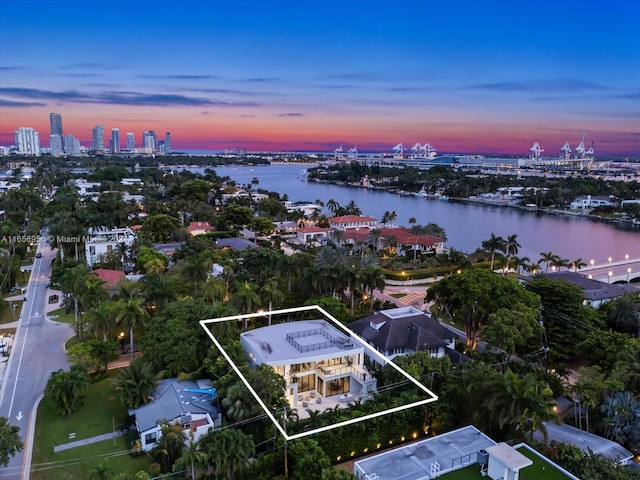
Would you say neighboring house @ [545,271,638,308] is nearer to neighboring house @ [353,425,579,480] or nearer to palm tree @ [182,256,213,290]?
neighboring house @ [353,425,579,480]

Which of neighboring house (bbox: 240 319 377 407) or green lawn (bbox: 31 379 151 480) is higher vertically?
neighboring house (bbox: 240 319 377 407)

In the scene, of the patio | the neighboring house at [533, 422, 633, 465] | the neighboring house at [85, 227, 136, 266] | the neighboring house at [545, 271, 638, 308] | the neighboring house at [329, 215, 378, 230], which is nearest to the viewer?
the neighboring house at [533, 422, 633, 465]

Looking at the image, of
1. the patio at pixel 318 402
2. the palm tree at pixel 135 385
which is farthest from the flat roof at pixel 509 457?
the palm tree at pixel 135 385

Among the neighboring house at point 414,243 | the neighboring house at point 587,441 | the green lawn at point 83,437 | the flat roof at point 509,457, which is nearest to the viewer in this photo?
the flat roof at point 509,457

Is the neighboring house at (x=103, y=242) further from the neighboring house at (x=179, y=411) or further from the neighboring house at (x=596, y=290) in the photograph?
the neighboring house at (x=596, y=290)

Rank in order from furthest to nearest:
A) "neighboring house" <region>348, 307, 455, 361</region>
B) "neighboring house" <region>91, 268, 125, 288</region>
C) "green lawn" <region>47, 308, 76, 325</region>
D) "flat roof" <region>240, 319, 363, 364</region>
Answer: "neighboring house" <region>91, 268, 125, 288</region>, "green lawn" <region>47, 308, 76, 325</region>, "neighboring house" <region>348, 307, 455, 361</region>, "flat roof" <region>240, 319, 363, 364</region>

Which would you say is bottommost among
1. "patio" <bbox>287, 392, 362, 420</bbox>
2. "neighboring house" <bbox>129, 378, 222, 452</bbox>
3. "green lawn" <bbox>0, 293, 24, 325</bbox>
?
"green lawn" <bbox>0, 293, 24, 325</bbox>

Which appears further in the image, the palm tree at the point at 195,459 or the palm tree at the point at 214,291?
the palm tree at the point at 214,291

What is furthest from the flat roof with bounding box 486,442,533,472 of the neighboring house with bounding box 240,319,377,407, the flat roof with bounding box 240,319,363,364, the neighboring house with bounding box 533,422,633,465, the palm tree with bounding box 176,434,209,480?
the palm tree with bounding box 176,434,209,480

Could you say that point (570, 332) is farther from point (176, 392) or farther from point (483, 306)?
point (176, 392)
